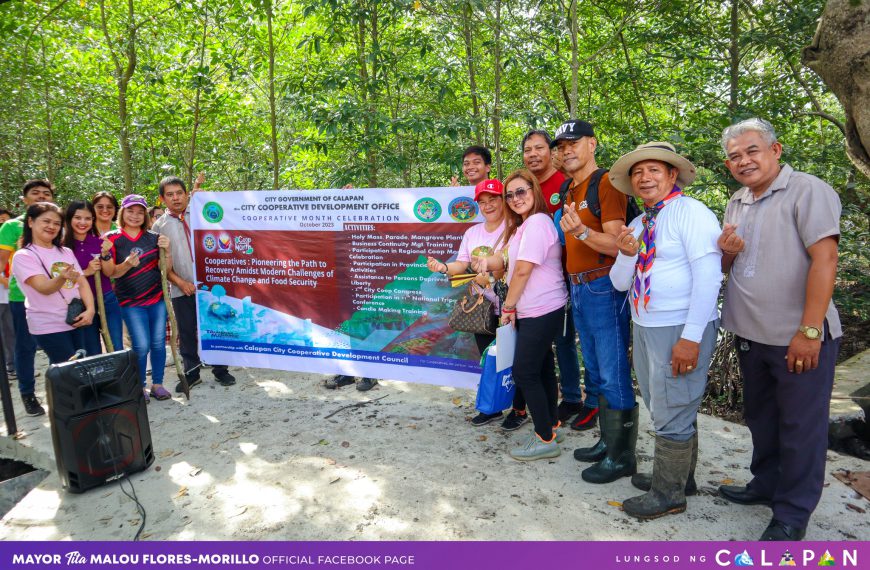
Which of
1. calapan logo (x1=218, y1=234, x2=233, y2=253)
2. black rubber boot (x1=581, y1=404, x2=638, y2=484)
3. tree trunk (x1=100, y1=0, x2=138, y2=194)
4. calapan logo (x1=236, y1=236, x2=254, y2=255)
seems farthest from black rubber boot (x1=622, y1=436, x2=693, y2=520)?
tree trunk (x1=100, y1=0, x2=138, y2=194)

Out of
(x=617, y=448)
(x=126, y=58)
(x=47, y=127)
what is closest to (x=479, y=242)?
(x=617, y=448)

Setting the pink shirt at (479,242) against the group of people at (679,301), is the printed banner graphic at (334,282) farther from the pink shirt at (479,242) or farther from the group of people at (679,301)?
the group of people at (679,301)

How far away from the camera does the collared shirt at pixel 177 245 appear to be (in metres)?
5.01

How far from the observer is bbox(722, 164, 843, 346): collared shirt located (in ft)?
7.43

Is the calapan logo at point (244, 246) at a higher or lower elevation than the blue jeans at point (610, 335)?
higher

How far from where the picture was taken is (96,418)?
3.23 m

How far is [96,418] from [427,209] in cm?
280

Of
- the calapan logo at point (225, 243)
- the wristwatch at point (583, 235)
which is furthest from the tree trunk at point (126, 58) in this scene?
the wristwatch at point (583, 235)

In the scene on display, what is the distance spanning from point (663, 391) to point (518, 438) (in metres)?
1.46

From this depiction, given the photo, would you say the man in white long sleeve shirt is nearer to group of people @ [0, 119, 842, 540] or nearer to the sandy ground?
group of people @ [0, 119, 842, 540]

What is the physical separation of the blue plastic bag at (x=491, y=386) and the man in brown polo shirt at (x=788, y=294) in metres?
1.55

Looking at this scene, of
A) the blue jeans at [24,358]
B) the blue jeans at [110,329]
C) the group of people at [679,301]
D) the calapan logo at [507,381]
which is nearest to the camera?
the group of people at [679,301]

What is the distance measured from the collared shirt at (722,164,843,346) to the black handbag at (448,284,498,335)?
1629 mm

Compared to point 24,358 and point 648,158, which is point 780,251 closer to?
point 648,158
